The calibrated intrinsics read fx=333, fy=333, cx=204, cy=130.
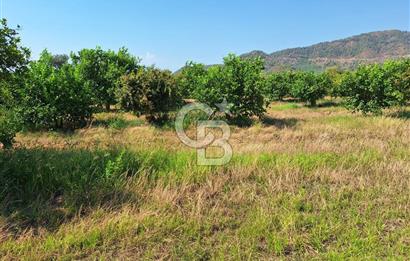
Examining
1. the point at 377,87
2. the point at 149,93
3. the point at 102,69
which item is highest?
the point at 102,69

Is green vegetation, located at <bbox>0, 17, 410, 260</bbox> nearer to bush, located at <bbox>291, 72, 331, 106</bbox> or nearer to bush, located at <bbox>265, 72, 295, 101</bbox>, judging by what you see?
bush, located at <bbox>291, 72, 331, 106</bbox>

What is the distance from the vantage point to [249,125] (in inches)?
524

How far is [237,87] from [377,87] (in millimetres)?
7433

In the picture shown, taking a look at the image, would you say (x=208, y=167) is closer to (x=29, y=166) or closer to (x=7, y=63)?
(x=29, y=166)

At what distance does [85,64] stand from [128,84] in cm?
546

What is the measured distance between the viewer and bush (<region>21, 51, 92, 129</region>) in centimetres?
1190

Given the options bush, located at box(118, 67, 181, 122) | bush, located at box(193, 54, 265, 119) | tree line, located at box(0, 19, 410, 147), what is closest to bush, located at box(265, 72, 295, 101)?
tree line, located at box(0, 19, 410, 147)

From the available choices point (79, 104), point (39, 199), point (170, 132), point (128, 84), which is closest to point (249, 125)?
point (170, 132)

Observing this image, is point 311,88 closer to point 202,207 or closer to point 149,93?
point 149,93

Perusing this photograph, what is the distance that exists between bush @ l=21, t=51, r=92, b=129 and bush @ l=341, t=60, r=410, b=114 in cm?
1289

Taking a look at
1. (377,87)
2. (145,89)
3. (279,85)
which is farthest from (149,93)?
(279,85)

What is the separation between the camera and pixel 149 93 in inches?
525

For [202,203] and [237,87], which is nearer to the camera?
[202,203]

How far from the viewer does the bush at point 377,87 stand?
52.4 feet
